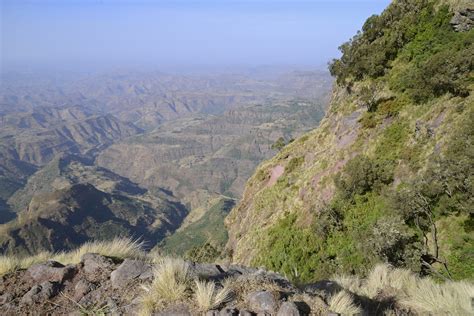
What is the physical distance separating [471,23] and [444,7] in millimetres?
2673

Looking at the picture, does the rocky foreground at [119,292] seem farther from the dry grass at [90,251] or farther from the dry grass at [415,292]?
the dry grass at [415,292]

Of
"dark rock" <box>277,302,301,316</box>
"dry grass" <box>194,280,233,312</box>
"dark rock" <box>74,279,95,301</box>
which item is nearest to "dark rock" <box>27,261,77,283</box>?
"dark rock" <box>74,279,95,301</box>

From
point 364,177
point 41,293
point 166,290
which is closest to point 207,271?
point 166,290

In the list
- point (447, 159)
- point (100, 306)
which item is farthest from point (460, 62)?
point (100, 306)

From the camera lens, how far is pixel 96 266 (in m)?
7.14

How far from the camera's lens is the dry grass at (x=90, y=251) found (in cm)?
777

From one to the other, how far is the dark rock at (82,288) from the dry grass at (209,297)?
234 cm

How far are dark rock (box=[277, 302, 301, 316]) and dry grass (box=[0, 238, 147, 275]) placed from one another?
15.1 feet

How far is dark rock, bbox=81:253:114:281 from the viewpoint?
6.88 m

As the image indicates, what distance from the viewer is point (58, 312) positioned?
19.4 ft

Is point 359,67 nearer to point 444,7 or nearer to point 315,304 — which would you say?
point 444,7

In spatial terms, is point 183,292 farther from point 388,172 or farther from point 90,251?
point 388,172

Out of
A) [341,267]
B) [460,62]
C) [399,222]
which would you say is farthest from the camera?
[460,62]

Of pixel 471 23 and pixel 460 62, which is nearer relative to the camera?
pixel 460 62
